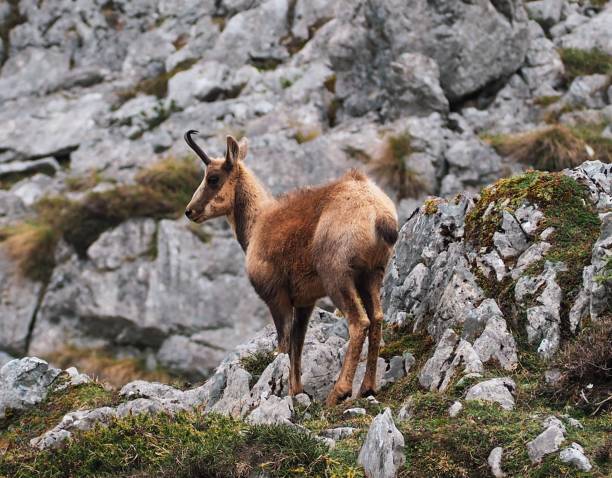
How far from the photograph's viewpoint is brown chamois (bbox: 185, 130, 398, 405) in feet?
33.8

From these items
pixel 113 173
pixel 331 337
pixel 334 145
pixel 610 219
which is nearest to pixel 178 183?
pixel 113 173

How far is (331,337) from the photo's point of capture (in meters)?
12.0

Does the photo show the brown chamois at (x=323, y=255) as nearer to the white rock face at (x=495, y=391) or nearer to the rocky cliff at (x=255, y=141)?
the white rock face at (x=495, y=391)

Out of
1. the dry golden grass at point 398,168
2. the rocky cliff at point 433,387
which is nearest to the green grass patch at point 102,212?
the dry golden grass at point 398,168

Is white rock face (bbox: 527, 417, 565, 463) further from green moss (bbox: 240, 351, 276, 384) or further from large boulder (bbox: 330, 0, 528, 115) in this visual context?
large boulder (bbox: 330, 0, 528, 115)

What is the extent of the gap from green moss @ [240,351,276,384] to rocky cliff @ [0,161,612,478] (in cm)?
2

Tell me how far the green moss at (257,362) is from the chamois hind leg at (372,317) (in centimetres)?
152

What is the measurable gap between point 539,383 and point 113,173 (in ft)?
63.4

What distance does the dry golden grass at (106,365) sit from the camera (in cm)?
2147

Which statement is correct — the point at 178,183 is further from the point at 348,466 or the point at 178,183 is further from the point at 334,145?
the point at 348,466

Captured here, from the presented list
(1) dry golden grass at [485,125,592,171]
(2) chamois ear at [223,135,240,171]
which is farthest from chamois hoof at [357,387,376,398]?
(1) dry golden grass at [485,125,592,171]

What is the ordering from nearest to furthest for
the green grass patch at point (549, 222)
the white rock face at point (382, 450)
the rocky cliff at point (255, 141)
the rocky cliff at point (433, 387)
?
1. the white rock face at point (382, 450)
2. the rocky cliff at point (433, 387)
3. the green grass patch at point (549, 222)
4. the rocky cliff at point (255, 141)

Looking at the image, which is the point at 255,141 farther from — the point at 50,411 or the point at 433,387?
the point at 433,387

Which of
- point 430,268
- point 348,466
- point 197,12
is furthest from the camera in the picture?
point 197,12
